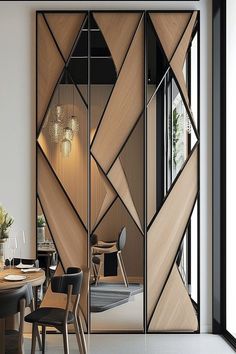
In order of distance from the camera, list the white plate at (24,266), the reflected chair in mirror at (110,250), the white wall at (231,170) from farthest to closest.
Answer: the reflected chair in mirror at (110,250)
the white wall at (231,170)
the white plate at (24,266)

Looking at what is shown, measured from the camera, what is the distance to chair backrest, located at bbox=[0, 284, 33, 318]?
356 centimetres

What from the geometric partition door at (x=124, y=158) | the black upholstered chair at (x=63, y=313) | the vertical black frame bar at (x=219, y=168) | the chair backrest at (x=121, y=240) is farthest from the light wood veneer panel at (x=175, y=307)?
the black upholstered chair at (x=63, y=313)

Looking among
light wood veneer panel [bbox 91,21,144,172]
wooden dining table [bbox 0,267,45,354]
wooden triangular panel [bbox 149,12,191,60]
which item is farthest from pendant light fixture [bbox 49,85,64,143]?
wooden dining table [bbox 0,267,45,354]

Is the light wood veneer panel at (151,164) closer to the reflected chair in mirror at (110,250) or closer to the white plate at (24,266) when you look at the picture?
the reflected chair in mirror at (110,250)

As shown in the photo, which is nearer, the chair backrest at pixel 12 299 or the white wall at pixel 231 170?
the chair backrest at pixel 12 299

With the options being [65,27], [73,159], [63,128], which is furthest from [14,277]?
[65,27]

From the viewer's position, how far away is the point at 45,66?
5383 millimetres

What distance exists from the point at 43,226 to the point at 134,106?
1531 mm

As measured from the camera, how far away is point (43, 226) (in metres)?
5.39

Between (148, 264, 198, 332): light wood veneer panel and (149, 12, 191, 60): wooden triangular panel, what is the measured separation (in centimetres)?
224

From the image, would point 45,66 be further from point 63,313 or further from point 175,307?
point 175,307

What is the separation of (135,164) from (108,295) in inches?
53.0

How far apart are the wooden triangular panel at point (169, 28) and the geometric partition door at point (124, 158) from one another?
10 millimetres

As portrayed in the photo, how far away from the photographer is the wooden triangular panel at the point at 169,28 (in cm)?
540
